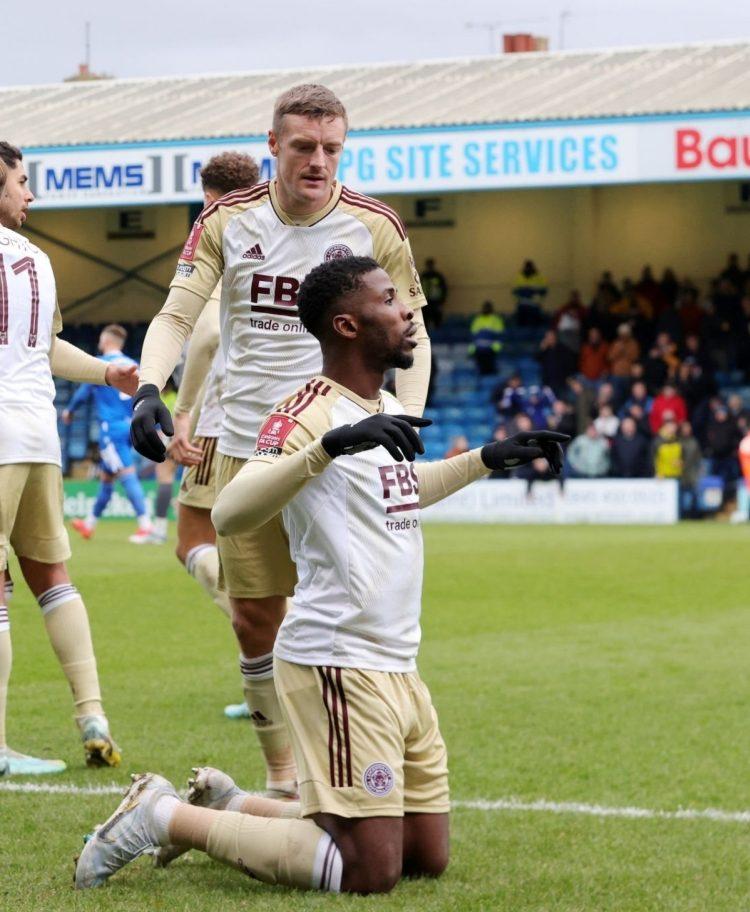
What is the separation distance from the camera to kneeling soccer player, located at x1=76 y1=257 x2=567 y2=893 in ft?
14.3

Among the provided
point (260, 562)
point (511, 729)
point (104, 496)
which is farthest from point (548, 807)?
point (104, 496)

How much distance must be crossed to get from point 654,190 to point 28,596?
2188 cm

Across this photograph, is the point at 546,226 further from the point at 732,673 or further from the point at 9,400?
the point at 9,400

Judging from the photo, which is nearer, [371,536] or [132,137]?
[371,536]

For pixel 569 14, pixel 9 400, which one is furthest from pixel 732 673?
pixel 569 14

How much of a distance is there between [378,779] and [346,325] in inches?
48.5

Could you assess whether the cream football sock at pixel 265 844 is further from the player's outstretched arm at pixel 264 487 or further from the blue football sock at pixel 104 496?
the blue football sock at pixel 104 496

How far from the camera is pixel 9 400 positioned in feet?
→ 19.8

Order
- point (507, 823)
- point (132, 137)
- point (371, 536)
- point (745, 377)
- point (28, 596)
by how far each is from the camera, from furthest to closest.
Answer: point (132, 137), point (745, 377), point (28, 596), point (507, 823), point (371, 536)

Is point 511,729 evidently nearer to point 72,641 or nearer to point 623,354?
point 72,641

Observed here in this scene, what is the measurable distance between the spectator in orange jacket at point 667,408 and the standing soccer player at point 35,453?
19.0 meters

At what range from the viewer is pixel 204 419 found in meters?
7.34

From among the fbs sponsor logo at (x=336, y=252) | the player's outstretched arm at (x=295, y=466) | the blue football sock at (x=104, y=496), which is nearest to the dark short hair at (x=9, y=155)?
the fbs sponsor logo at (x=336, y=252)

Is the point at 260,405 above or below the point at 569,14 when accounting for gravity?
below
